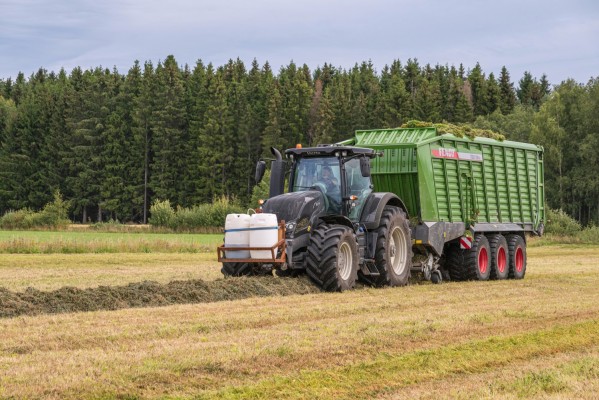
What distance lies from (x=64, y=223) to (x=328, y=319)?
176ft

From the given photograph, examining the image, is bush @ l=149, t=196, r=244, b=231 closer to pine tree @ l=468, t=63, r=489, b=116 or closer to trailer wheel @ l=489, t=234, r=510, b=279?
trailer wheel @ l=489, t=234, r=510, b=279

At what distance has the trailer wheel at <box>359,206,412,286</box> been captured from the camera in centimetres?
1675

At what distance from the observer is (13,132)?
100 meters

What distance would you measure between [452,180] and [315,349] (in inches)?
446

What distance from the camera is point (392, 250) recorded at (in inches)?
687

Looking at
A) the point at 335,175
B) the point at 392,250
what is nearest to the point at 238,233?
the point at 335,175

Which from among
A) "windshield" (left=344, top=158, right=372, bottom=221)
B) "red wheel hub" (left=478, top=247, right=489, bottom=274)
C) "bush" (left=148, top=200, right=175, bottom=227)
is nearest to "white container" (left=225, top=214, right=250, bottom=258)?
"windshield" (left=344, top=158, right=372, bottom=221)

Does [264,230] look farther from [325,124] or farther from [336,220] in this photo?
[325,124]

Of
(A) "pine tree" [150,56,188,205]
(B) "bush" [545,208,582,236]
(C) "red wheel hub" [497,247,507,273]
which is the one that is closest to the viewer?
(C) "red wheel hub" [497,247,507,273]

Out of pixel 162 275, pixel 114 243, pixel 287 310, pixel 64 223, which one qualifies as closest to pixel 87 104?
pixel 64 223

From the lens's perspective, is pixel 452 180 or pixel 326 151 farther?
pixel 452 180

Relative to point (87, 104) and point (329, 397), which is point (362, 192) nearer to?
point (329, 397)

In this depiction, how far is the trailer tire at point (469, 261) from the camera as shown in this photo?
20.2 metres

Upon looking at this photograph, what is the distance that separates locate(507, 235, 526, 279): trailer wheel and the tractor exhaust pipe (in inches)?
294
